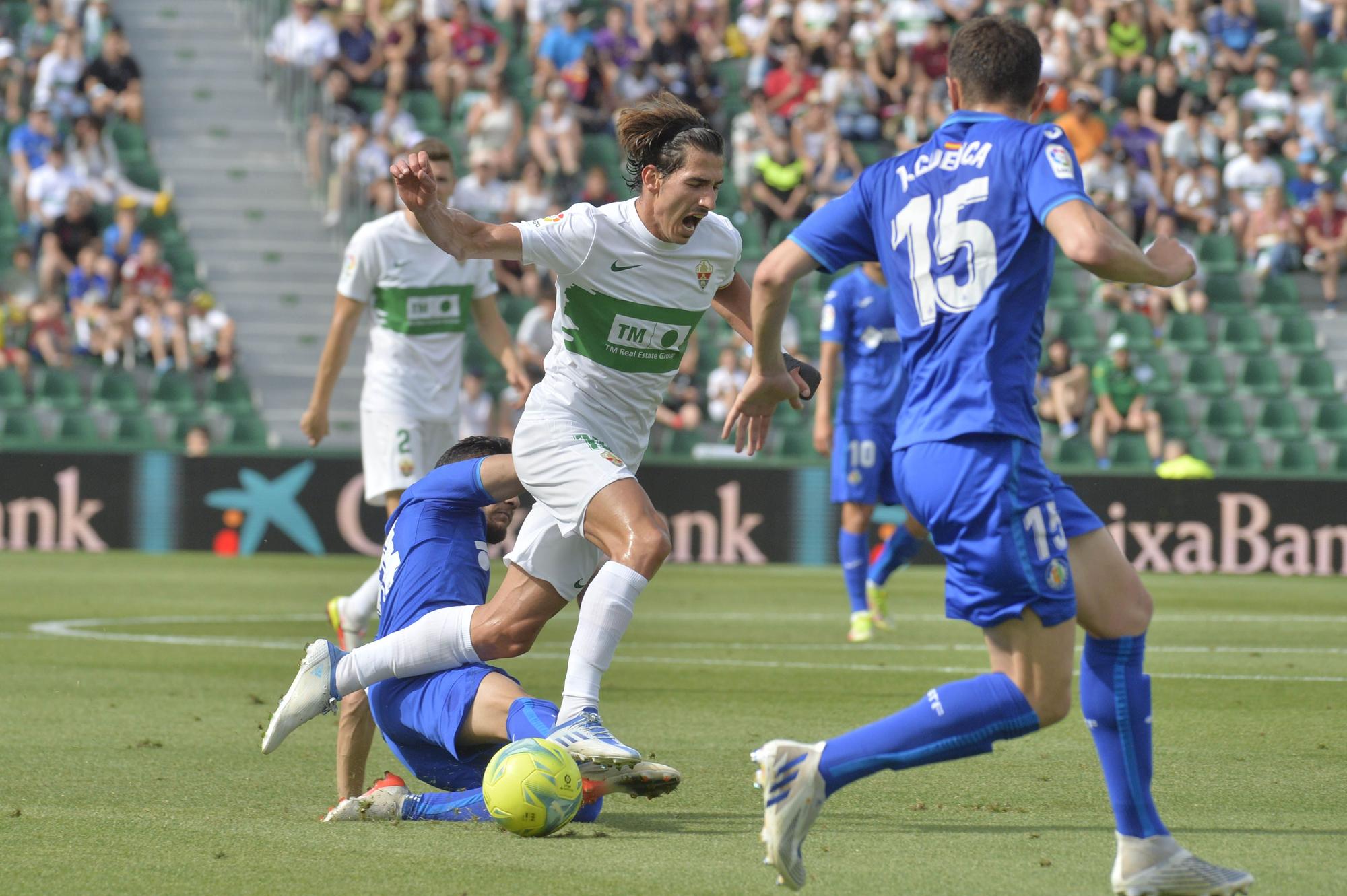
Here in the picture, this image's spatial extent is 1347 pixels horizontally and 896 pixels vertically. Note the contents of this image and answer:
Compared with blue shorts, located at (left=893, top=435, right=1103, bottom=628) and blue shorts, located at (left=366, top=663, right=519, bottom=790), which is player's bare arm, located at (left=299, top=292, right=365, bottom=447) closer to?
blue shorts, located at (left=366, top=663, right=519, bottom=790)

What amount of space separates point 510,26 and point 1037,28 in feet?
23.7

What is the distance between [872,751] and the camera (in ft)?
14.4

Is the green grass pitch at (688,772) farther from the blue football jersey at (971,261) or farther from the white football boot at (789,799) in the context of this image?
the blue football jersey at (971,261)

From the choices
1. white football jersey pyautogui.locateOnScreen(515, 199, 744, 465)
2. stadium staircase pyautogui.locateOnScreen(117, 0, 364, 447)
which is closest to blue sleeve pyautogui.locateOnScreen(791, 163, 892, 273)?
white football jersey pyautogui.locateOnScreen(515, 199, 744, 465)

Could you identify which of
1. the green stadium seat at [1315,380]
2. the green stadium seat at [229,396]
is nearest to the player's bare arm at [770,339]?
the green stadium seat at [229,396]

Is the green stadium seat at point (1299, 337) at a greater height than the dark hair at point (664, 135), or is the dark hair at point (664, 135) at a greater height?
the dark hair at point (664, 135)

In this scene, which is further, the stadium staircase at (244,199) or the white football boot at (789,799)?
the stadium staircase at (244,199)

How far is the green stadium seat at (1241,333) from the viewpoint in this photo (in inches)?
823

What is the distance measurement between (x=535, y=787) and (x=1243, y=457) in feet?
51.6

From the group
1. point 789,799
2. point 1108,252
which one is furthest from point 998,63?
point 789,799

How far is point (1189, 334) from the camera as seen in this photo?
20875 mm

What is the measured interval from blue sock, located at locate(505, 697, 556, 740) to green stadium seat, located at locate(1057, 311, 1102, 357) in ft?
52.3

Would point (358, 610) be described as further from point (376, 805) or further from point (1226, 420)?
point (1226, 420)

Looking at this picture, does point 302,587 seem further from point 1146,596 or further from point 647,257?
point 1146,596
